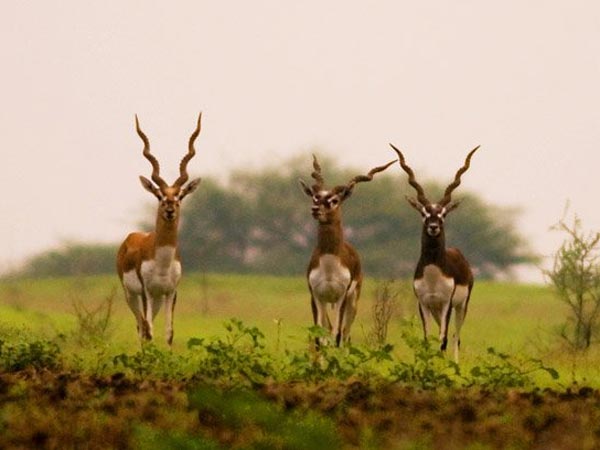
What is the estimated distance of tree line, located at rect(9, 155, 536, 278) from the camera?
48938 millimetres

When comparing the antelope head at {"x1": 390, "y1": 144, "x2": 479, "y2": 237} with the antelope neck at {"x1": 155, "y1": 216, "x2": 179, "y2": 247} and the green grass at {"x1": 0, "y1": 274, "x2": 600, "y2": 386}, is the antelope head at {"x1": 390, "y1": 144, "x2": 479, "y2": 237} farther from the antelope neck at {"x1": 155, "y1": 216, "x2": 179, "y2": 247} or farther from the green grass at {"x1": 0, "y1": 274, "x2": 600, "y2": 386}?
the antelope neck at {"x1": 155, "y1": 216, "x2": 179, "y2": 247}

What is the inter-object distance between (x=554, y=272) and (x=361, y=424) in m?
11.9

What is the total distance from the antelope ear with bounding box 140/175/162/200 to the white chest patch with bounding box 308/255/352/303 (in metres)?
1.92

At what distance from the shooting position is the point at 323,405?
8.91 metres

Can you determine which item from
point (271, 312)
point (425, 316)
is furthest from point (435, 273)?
point (271, 312)

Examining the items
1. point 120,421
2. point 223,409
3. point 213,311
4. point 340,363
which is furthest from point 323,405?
point 213,311

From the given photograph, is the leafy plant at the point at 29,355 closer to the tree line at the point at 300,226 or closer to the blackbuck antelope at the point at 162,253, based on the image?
the blackbuck antelope at the point at 162,253

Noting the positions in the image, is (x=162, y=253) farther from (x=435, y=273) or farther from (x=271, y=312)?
(x=271, y=312)

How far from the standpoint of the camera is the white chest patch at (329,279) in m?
14.8

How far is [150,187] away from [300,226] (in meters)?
33.6

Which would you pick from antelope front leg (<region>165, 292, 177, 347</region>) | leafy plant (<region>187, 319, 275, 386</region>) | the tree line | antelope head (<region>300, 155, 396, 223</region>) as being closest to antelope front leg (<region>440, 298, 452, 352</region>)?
antelope head (<region>300, 155, 396, 223</region>)

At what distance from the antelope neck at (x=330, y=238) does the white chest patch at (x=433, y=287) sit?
1041mm

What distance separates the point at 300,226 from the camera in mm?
49156

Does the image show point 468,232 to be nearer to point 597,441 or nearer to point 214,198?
point 214,198
